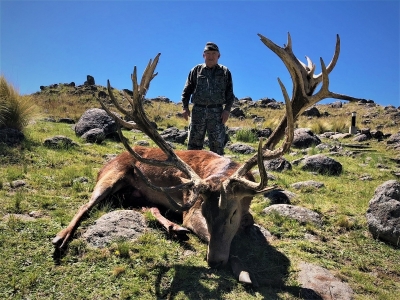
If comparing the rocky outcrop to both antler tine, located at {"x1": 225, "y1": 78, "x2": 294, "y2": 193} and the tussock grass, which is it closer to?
antler tine, located at {"x1": 225, "y1": 78, "x2": 294, "y2": 193}

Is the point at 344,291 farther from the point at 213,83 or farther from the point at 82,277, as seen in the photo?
the point at 213,83

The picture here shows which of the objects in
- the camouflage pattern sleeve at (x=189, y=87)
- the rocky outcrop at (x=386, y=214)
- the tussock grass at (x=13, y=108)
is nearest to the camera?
the rocky outcrop at (x=386, y=214)

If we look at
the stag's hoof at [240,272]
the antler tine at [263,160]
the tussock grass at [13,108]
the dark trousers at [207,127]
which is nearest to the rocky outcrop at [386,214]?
the antler tine at [263,160]

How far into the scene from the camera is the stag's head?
418 centimetres

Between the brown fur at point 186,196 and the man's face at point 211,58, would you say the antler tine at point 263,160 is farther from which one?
the man's face at point 211,58

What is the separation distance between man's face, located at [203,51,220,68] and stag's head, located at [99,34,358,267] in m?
2.20

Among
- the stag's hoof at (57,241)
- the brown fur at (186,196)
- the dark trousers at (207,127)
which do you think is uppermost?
the dark trousers at (207,127)

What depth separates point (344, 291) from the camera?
152 inches

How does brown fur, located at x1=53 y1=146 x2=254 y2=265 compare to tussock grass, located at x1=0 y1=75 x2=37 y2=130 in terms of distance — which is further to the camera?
tussock grass, located at x1=0 y1=75 x2=37 y2=130

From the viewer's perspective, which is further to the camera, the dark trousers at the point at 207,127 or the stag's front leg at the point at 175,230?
the dark trousers at the point at 207,127

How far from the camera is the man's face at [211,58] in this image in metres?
7.21

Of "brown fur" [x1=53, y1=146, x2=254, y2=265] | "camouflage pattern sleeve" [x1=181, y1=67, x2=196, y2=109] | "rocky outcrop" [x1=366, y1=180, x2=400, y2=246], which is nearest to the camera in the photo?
"brown fur" [x1=53, y1=146, x2=254, y2=265]

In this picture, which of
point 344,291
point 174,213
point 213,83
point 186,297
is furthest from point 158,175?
point 344,291

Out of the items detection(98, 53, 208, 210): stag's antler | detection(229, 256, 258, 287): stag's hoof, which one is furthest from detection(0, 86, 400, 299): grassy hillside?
detection(98, 53, 208, 210): stag's antler
